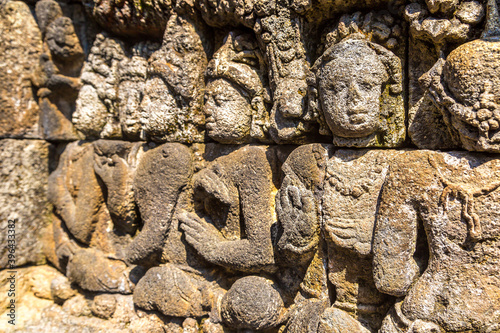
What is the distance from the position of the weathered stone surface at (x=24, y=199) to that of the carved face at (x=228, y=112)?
2.02 meters

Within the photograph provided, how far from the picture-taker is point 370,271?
6.60 ft

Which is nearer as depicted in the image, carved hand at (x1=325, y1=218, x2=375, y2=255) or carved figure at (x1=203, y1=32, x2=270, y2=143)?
carved hand at (x1=325, y1=218, x2=375, y2=255)

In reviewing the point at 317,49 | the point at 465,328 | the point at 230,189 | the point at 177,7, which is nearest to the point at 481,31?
the point at 317,49

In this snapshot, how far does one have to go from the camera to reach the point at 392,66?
1895 mm

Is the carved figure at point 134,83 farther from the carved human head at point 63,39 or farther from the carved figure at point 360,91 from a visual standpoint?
the carved figure at point 360,91

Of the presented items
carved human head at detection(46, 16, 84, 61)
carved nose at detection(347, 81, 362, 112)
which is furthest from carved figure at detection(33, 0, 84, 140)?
carved nose at detection(347, 81, 362, 112)

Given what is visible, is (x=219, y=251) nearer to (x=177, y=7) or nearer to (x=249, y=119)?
(x=249, y=119)

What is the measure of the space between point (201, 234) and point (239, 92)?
1.00m

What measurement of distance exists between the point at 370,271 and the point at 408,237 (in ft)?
1.14

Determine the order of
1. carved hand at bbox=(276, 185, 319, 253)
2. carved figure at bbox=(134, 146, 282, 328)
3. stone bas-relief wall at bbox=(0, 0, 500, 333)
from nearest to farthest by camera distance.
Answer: stone bas-relief wall at bbox=(0, 0, 500, 333)
carved hand at bbox=(276, 185, 319, 253)
carved figure at bbox=(134, 146, 282, 328)

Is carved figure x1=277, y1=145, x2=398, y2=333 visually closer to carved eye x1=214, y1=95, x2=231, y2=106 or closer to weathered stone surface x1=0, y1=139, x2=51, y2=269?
carved eye x1=214, y1=95, x2=231, y2=106

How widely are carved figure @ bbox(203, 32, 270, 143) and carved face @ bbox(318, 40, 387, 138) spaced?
60 cm

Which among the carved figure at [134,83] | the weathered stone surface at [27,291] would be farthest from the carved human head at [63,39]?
the weathered stone surface at [27,291]

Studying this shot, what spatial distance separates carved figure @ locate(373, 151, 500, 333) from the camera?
1.59 m
